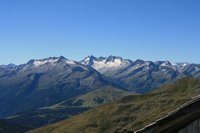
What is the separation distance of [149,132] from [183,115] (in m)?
0.82

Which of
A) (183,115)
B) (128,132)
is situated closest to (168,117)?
(183,115)

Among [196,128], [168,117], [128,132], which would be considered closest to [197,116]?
[196,128]

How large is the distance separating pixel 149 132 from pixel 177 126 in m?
1.02

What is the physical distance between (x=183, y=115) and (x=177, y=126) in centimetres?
76

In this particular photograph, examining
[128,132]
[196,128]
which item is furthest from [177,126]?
[128,132]

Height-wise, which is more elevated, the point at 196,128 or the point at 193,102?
the point at 193,102

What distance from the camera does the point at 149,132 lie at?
8930mm

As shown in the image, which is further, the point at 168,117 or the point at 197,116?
the point at 197,116

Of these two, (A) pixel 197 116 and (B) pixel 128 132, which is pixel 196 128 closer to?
(A) pixel 197 116

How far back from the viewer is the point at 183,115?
895 cm

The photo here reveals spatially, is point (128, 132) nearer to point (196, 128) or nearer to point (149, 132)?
point (149, 132)

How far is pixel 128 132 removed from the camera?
337 inches

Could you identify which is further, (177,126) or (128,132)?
(177,126)

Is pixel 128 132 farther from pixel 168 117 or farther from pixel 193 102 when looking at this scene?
pixel 193 102
